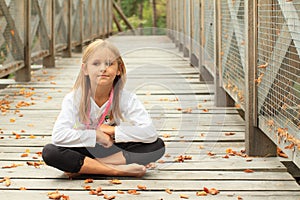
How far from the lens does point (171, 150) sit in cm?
346

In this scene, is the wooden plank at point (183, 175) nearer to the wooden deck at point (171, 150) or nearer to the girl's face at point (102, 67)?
the wooden deck at point (171, 150)

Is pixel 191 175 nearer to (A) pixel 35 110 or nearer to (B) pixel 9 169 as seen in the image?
(B) pixel 9 169

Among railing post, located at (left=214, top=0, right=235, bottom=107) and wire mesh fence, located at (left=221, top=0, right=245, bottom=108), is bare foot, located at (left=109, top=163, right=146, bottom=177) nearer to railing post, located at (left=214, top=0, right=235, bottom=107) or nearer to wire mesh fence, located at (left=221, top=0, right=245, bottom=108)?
wire mesh fence, located at (left=221, top=0, right=245, bottom=108)

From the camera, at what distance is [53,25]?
308 inches

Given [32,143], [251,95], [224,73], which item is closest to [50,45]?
[224,73]

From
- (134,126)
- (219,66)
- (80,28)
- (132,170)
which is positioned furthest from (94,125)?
(80,28)

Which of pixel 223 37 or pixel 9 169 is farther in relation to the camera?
pixel 223 37

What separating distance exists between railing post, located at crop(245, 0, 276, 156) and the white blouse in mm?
583

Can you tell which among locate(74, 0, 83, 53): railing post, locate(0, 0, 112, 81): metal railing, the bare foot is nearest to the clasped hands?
the bare foot

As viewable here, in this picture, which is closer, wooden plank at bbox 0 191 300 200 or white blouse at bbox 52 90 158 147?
wooden plank at bbox 0 191 300 200

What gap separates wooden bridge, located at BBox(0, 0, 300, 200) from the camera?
2723mm

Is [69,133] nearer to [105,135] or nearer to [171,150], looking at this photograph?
[105,135]

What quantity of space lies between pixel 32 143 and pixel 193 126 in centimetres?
113

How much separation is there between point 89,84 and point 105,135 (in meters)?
0.26
